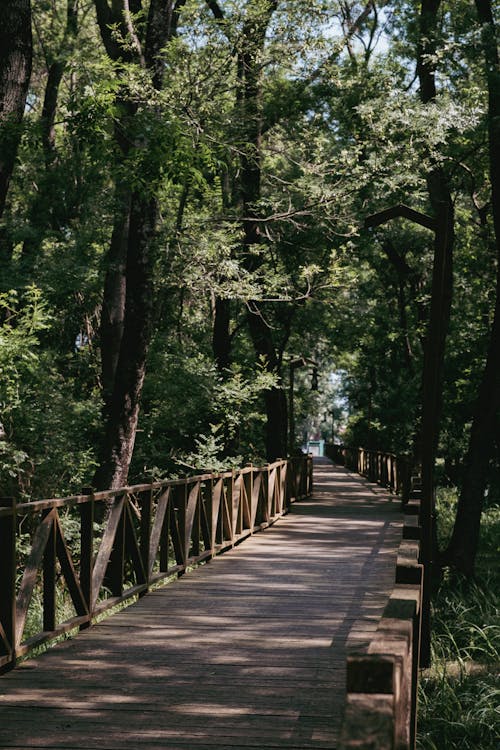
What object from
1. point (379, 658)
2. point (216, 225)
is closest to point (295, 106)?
point (216, 225)

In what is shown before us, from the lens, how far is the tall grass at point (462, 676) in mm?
7625

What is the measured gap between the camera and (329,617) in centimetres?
799

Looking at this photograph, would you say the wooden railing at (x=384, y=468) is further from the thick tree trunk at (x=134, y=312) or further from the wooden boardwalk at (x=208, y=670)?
the wooden boardwalk at (x=208, y=670)

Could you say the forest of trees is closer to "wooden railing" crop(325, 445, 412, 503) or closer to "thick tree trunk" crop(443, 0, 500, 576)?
"thick tree trunk" crop(443, 0, 500, 576)

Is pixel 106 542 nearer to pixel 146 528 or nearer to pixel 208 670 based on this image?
pixel 146 528

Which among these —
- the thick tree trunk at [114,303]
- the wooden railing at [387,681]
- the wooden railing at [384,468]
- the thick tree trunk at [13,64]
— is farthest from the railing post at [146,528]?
the thick tree trunk at [114,303]

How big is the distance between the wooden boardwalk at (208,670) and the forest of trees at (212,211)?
2111mm

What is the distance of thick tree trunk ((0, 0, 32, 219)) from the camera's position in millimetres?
9086

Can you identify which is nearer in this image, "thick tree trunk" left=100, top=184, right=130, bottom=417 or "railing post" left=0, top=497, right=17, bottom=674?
"railing post" left=0, top=497, right=17, bottom=674

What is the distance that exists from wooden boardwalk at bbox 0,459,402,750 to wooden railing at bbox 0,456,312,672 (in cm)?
22

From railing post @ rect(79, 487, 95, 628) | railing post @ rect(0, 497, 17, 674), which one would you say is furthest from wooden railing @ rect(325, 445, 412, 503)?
railing post @ rect(0, 497, 17, 674)

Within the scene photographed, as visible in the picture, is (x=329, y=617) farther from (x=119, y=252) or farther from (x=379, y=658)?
(x=119, y=252)

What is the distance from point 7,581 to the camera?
5.75 metres

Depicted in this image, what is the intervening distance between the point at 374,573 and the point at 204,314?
18297 millimetres
